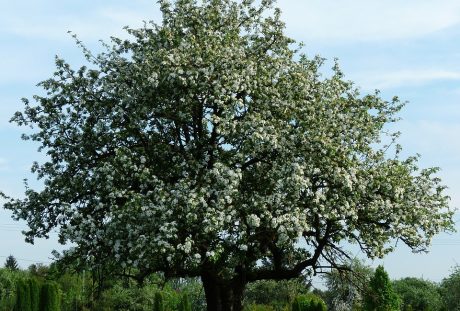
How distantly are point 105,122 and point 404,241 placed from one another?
42.4 feet

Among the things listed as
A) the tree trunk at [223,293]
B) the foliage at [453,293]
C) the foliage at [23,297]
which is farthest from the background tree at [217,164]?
the foliage at [453,293]

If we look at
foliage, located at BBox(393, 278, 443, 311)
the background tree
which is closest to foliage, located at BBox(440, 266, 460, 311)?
foliage, located at BBox(393, 278, 443, 311)

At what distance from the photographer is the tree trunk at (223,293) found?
25.9m

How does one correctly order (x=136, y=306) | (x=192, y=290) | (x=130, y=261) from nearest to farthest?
(x=130, y=261) → (x=136, y=306) → (x=192, y=290)

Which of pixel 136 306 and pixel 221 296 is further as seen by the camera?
pixel 136 306

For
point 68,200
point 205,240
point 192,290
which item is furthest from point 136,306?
point 205,240

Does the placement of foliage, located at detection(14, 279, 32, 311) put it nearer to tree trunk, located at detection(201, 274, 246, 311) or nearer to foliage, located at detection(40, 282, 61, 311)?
foliage, located at detection(40, 282, 61, 311)

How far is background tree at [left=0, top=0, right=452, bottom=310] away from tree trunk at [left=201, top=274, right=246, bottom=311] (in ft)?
0.19

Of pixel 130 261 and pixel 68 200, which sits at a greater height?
pixel 68 200

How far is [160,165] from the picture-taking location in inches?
947

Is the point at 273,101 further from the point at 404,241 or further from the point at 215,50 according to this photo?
the point at 404,241

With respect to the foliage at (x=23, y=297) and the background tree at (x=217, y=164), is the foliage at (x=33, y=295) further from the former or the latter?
the background tree at (x=217, y=164)

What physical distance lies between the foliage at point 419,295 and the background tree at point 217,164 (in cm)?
5775

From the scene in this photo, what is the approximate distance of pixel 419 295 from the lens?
8256 centimetres
